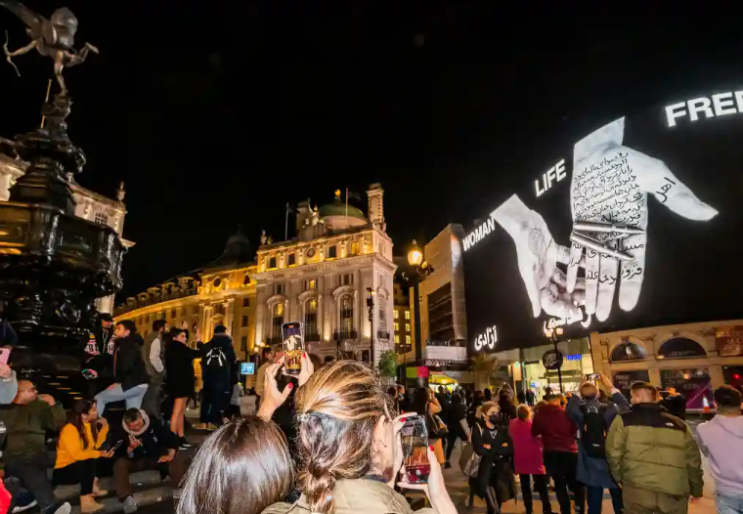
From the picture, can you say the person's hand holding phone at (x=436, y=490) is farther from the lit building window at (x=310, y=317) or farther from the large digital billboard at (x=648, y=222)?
the lit building window at (x=310, y=317)

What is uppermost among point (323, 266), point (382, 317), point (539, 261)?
point (323, 266)

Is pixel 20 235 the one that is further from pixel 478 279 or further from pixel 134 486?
pixel 478 279

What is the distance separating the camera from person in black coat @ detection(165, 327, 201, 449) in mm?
7836

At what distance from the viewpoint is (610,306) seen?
31.2m

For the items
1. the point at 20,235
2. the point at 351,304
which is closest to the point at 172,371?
the point at 20,235

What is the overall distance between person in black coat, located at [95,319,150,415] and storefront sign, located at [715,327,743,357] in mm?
32489

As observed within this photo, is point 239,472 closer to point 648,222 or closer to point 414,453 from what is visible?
point 414,453

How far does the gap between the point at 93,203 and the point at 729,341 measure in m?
56.8

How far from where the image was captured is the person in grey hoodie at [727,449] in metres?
4.78

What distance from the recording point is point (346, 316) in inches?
2303

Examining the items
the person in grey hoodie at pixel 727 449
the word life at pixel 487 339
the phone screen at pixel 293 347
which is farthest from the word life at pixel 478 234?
the phone screen at pixel 293 347

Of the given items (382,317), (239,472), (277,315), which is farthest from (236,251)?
(239,472)

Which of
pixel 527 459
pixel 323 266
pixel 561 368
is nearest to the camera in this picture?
pixel 527 459

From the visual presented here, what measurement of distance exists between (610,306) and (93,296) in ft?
104
